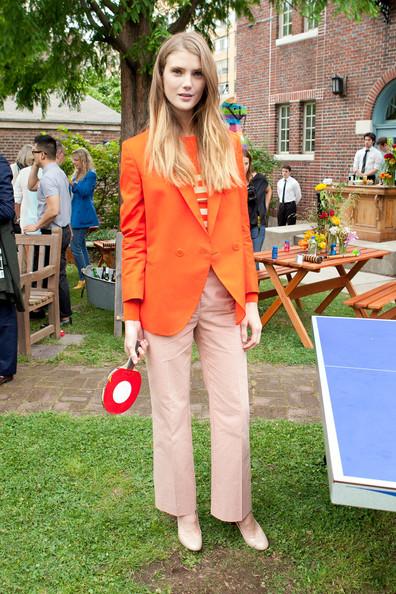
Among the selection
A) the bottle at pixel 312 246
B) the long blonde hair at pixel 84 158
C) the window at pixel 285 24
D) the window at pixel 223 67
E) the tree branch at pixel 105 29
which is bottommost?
the bottle at pixel 312 246

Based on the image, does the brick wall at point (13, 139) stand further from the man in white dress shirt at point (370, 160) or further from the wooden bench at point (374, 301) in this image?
the wooden bench at point (374, 301)

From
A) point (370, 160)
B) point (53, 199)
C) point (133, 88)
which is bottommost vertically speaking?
point (53, 199)

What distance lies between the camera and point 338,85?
14.8m

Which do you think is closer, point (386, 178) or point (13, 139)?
point (386, 178)

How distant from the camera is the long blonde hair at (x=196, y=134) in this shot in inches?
96.7

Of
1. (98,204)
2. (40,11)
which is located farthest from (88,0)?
(98,204)

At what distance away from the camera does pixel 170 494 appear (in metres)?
2.79

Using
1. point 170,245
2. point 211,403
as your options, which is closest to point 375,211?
point 211,403

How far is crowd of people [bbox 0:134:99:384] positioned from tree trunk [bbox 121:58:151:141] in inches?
35.0

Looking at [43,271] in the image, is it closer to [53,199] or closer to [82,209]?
[53,199]

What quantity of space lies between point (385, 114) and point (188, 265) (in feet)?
43.5

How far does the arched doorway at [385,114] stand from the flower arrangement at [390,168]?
363cm

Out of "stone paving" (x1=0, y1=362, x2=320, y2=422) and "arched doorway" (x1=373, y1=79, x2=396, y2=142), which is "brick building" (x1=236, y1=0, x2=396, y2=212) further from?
"stone paving" (x1=0, y1=362, x2=320, y2=422)

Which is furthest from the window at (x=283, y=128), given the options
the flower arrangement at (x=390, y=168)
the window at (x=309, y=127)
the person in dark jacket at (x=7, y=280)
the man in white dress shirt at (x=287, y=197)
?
the person in dark jacket at (x=7, y=280)
